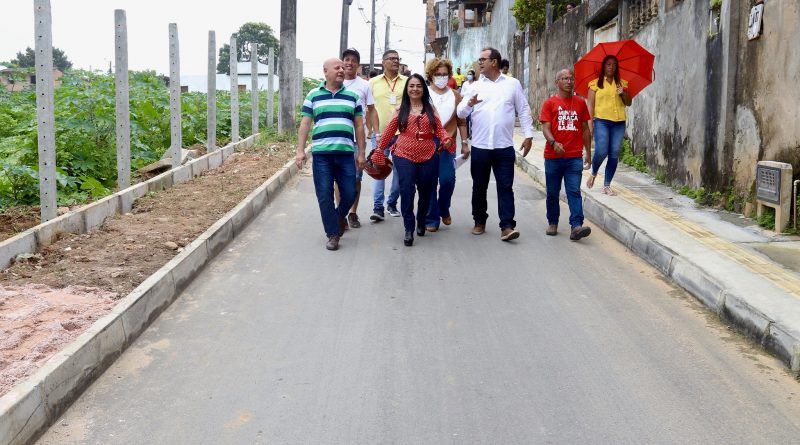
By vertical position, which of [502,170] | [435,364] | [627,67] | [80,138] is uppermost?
[627,67]

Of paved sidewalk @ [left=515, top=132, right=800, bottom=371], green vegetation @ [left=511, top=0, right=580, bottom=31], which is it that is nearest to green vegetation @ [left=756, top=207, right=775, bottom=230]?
paved sidewalk @ [left=515, top=132, right=800, bottom=371]

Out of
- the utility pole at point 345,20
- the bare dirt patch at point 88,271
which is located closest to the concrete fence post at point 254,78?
the bare dirt patch at point 88,271

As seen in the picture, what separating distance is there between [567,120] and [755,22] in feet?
7.32

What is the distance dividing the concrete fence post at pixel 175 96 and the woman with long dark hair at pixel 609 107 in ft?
19.7

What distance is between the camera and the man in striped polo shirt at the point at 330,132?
8.31m

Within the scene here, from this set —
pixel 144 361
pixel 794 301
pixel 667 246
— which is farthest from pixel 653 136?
pixel 144 361

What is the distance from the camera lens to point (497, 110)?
8.62 metres

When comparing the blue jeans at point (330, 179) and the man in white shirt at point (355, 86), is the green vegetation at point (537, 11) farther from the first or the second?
the blue jeans at point (330, 179)

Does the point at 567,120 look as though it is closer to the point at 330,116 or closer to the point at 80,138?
the point at 330,116

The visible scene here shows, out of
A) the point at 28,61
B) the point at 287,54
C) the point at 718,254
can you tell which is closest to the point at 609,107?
the point at 718,254

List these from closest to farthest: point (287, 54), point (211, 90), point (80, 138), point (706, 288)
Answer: point (706, 288), point (80, 138), point (211, 90), point (287, 54)

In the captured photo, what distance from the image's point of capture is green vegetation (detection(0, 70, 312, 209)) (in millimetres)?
9664

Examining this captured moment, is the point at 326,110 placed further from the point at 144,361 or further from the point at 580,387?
the point at 580,387

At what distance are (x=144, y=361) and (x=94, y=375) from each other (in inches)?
15.3
